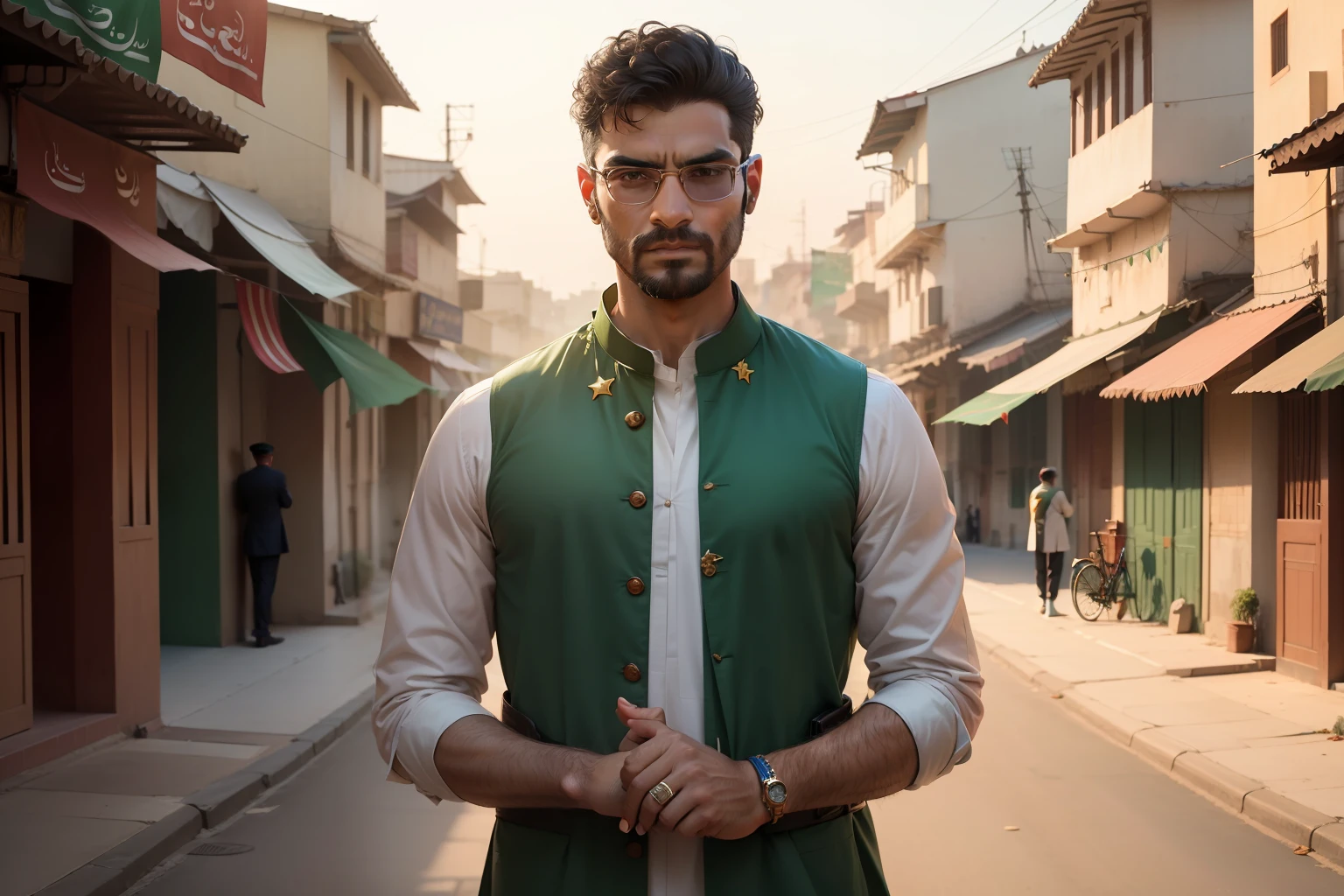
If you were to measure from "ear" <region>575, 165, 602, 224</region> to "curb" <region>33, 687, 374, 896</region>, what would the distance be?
15.3 ft

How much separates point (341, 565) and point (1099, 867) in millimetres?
12842

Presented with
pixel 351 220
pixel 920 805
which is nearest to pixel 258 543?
pixel 351 220

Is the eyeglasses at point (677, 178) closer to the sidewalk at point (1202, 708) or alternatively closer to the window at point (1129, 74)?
the sidewalk at point (1202, 708)

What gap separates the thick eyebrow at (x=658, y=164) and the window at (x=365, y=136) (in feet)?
59.5

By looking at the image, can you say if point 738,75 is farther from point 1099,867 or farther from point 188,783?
point 188,783

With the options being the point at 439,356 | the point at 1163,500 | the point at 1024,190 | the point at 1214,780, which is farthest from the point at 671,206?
the point at 1024,190

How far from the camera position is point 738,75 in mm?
2291

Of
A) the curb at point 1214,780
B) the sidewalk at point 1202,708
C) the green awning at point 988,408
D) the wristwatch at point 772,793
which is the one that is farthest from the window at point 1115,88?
the wristwatch at point 772,793

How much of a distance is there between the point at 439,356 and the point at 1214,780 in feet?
61.1

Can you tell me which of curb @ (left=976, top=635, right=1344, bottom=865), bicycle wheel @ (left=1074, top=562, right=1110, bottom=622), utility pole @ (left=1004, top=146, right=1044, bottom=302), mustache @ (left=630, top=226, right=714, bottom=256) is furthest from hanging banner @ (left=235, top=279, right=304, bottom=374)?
utility pole @ (left=1004, top=146, right=1044, bottom=302)

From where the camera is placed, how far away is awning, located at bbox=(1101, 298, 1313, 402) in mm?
12039

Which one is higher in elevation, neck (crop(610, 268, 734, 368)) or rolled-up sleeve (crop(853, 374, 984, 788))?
neck (crop(610, 268, 734, 368))

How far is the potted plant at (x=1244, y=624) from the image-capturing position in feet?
42.7

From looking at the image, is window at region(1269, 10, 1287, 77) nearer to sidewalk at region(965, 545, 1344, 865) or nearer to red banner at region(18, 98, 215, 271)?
sidewalk at region(965, 545, 1344, 865)
